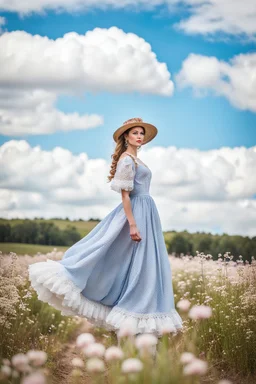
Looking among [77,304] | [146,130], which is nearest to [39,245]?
[146,130]

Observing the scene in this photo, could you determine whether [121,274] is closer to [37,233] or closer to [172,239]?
[172,239]

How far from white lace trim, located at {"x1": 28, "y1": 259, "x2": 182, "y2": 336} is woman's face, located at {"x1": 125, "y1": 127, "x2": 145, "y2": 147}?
1.52 metres

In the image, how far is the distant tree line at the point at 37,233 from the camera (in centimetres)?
1597

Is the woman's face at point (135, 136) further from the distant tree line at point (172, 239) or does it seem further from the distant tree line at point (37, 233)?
the distant tree line at point (37, 233)

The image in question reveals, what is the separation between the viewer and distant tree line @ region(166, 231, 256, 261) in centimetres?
1422

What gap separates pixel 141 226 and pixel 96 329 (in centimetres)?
380

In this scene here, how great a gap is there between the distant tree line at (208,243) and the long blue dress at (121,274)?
9.33 m

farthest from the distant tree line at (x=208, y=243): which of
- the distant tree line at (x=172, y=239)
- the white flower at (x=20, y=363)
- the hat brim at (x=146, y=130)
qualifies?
the white flower at (x=20, y=363)

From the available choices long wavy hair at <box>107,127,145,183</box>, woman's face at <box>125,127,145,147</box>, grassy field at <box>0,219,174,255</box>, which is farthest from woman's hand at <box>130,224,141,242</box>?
grassy field at <box>0,219,174,255</box>

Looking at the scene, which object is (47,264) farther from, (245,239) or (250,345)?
(245,239)

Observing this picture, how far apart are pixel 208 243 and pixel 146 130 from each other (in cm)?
1089

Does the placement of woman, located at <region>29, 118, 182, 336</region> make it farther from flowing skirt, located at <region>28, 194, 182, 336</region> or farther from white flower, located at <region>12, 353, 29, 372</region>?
white flower, located at <region>12, 353, 29, 372</region>

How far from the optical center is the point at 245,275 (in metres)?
5.37

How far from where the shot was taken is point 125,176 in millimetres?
4906
